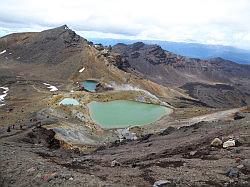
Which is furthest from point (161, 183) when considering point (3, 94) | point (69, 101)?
point (3, 94)

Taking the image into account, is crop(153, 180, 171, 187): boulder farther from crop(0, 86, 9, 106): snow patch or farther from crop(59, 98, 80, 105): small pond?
crop(0, 86, 9, 106): snow patch

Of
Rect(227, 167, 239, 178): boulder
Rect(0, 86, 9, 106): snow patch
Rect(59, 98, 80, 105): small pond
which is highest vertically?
Rect(227, 167, 239, 178): boulder

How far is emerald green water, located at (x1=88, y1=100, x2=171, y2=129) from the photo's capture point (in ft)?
316

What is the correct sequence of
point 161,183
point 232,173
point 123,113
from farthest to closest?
point 123,113 → point 232,173 → point 161,183

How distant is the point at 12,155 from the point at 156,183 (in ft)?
54.4

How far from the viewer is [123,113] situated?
352 feet

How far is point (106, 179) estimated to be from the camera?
30625 millimetres

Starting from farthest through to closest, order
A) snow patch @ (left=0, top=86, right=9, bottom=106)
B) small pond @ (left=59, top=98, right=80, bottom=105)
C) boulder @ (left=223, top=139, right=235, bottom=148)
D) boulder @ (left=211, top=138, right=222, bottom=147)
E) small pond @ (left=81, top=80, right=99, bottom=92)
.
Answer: small pond @ (left=81, top=80, right=99, bottom=92) → snow patch @ (left=0, top=86, right=9, bottom=106) → small pond @ (left=59, top=98, right=80, bottom=105) → boulder @ (left=211, top=138, right=222, bottom=147) → boulder @ (left=223, top=139, right=235, bottom=148)

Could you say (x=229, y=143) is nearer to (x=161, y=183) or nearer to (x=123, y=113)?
(x=161, y=183)

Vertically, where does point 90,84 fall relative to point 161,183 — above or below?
below

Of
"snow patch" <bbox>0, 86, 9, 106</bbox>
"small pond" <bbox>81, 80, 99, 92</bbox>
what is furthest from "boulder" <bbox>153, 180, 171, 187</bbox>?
"small pond" <bbox>81, 80, 99, 92</bbox>

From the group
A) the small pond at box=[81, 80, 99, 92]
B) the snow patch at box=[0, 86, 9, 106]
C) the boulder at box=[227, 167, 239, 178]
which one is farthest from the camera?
the small pond at box=[81, 80, 99, 92]

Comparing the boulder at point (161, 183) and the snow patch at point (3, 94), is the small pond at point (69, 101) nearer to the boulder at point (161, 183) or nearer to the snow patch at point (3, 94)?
the snow patch at point (3, 94)

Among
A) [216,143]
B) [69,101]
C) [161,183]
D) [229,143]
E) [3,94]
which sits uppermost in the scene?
[161,183]
